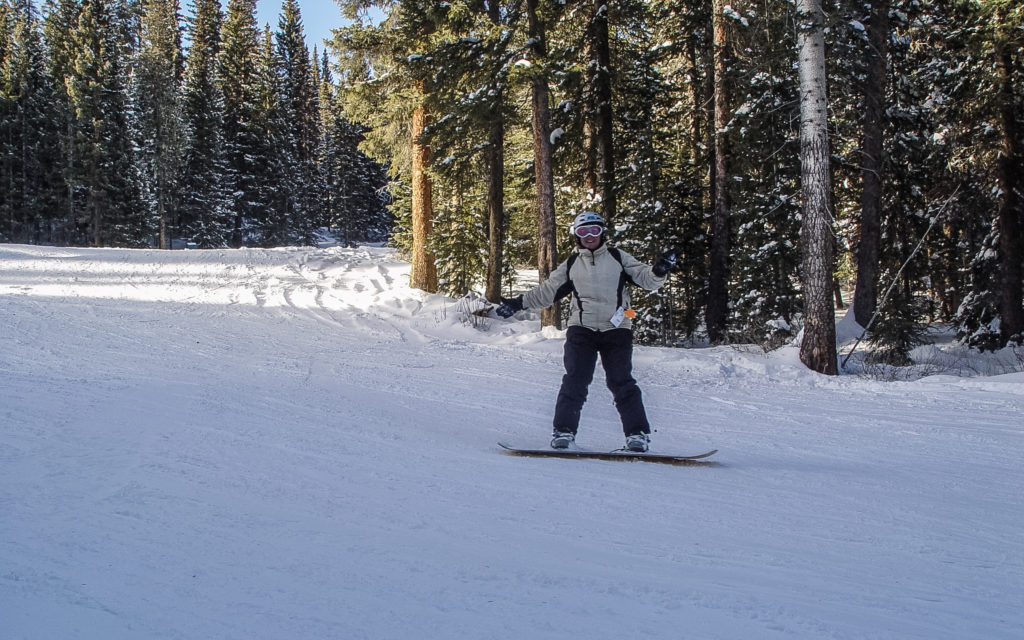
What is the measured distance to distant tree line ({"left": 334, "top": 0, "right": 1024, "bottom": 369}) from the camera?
1388 centimetres

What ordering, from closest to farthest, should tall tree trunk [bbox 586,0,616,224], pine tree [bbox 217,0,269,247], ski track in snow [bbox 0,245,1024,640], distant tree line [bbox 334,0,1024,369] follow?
ski track in snow [bbox 0,245,1024,640] < distant tree line [bbox 334,0,1024,369] < tall tree trunk [bbox 586,0,616,224] < pine tree [bbox 217,0,269,247]

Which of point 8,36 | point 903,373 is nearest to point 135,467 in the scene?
point 903,373

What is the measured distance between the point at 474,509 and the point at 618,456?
75.1 inches

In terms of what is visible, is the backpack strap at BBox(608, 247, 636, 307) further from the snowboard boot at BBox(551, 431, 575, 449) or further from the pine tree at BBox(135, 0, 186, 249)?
the pine tree at BBox(135, 0, 186, 249)

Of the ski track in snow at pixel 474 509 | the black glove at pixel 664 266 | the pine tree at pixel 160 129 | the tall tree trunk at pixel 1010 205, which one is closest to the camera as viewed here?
the ski track in snow at pixel 474 509

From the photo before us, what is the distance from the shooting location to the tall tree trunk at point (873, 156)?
50.1 ft

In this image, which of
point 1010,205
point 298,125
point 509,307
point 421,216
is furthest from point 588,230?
point 298,125

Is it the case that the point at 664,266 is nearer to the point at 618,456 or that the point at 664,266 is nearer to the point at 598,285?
the point at 598,285

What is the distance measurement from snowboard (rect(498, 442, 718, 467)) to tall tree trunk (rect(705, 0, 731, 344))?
12534 mm

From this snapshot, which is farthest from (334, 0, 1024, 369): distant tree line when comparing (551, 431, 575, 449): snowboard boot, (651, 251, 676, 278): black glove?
(551, 431, 575, 449): snowboard boot

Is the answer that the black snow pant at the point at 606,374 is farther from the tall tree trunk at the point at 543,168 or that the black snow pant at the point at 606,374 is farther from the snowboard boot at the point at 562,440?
the tall tree trunk at the point at 543,168

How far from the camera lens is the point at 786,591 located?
2.46 m

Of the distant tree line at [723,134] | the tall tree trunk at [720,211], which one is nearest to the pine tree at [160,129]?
the distant tree line at [723,134]

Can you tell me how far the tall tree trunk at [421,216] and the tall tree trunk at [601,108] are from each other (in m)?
A: 4.85
